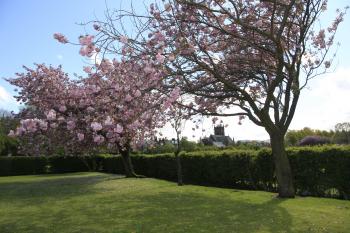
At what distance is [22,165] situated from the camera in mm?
39844

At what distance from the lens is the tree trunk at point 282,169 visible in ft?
45.0

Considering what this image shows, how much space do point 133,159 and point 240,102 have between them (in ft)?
60.4

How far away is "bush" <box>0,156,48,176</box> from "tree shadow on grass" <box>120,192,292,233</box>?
1120 inches

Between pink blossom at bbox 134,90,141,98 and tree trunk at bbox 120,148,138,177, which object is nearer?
pink blossom at bbox 134,90,141,98

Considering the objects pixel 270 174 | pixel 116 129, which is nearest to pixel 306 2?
pixel 270 174

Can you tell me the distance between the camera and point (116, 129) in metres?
7.81

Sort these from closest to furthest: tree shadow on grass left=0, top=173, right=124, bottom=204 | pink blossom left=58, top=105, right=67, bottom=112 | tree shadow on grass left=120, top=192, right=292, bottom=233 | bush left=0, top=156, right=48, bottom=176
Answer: pink blossom left=58, top=105, right=67, bottom=112, tree shadow on grass left=120, top=192, right=292, bottom=233, tree shadow on grass left=0, top=173, right=124, bottom=204, bush left=0, top=156, right=48, bottom=176

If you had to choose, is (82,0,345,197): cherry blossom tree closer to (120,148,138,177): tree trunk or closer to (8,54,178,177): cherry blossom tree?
(8,54,178,177): cherry blossom tree

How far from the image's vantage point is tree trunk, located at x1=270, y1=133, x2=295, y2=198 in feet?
45.0

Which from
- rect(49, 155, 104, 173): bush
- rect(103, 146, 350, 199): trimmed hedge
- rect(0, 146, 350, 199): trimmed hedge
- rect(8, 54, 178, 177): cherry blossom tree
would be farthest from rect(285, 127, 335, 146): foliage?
rect(8, 54, 178, 177): cherry blossom tree

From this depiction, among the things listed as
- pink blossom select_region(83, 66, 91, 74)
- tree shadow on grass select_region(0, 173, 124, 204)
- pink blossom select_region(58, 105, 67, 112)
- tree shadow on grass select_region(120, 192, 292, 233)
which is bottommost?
tree shadow on grass select_region(120, 192, 292, 233)

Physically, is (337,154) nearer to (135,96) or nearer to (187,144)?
(135,96)

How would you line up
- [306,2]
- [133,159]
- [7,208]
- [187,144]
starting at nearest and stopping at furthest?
[306,2] → [7,208] → [133,159] → [187,144]

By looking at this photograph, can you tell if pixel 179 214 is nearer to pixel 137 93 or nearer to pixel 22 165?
pixel 137 93
